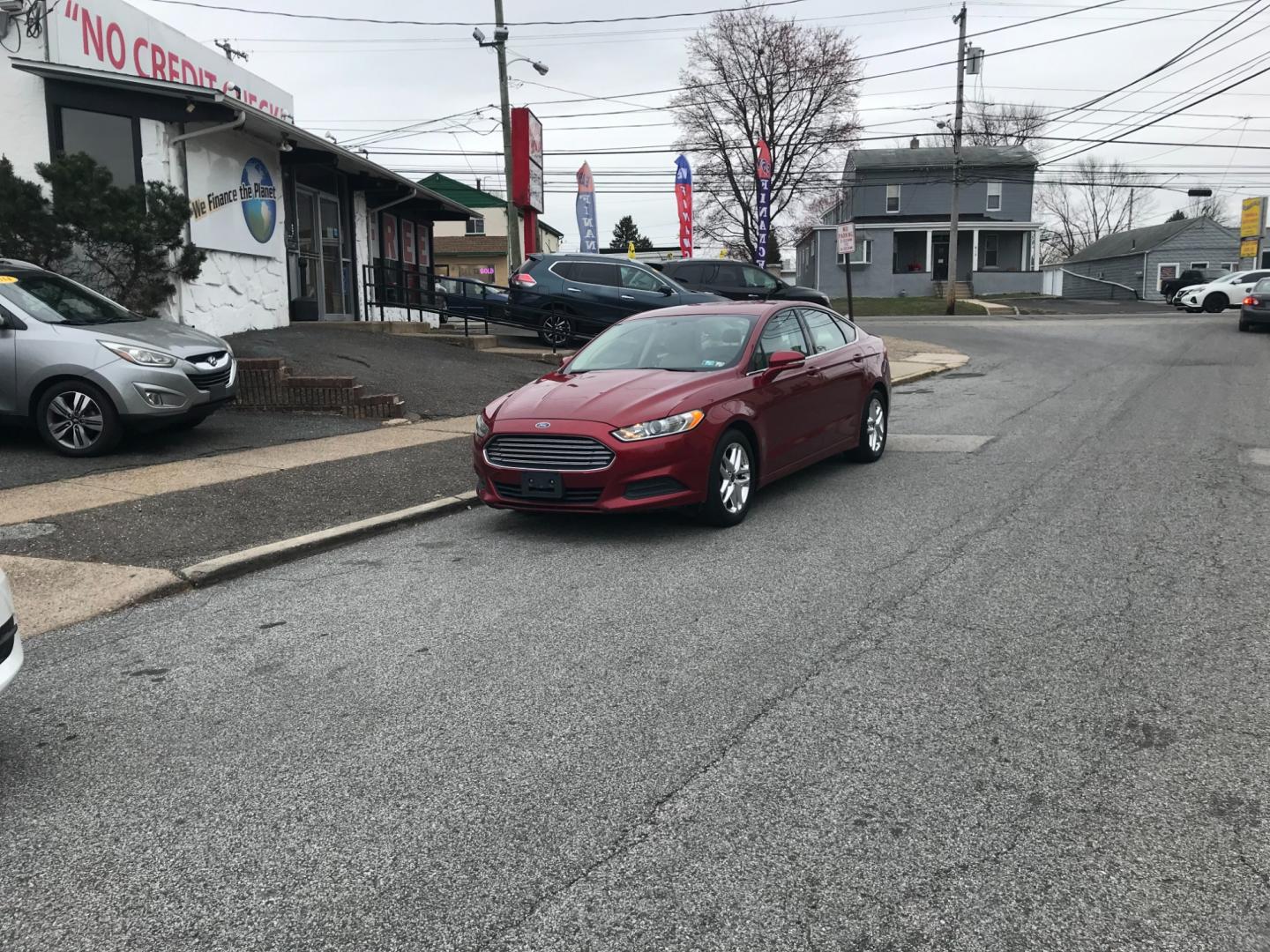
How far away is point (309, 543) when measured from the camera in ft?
23.3

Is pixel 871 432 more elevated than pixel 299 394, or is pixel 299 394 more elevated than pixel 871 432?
pixel 299 394

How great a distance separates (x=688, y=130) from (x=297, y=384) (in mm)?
44353

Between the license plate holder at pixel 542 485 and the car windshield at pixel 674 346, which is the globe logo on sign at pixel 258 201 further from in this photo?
the license plate holder at pixel 542 485

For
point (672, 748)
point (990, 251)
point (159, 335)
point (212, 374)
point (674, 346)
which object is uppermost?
point (990, 251)

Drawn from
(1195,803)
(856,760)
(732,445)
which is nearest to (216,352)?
(732,445)

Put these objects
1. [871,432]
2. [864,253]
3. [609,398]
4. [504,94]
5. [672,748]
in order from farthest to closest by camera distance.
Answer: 1. [864,253]
2. [504,94]
3. [871,432]
4. [609,398]
5. [672,748]

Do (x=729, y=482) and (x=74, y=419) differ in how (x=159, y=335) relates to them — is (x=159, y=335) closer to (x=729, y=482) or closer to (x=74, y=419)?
(x=74, y=419)

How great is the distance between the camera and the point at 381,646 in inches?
200

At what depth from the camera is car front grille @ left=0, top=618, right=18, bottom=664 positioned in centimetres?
360

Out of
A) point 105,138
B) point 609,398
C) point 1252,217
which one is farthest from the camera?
point 1252,217

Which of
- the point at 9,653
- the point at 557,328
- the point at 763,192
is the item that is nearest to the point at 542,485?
the point at 9,653

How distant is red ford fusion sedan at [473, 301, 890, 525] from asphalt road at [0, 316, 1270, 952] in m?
0.42

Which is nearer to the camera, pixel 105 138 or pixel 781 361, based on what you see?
pixel 781 361

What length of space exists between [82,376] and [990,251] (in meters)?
51.3
